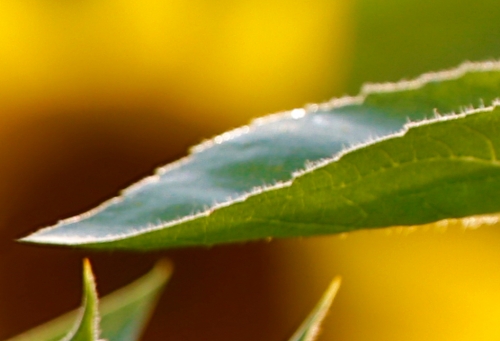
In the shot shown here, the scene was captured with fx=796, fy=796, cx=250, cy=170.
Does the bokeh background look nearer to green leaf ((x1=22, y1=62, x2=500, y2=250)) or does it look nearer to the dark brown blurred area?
the dark brown blurred area

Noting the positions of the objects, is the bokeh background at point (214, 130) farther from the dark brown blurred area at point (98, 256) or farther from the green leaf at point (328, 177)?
the green leaf at point (328, 177)

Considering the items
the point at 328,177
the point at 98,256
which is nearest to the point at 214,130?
the point at 98,256

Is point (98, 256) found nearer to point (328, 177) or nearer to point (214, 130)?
point (214, 130)

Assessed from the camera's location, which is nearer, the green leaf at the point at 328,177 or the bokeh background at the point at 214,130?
the green leaf at the point at 328,177

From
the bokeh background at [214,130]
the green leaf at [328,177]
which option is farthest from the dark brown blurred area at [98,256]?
the green leaf at [328,177]

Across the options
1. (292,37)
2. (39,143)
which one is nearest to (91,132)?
(39,143)
